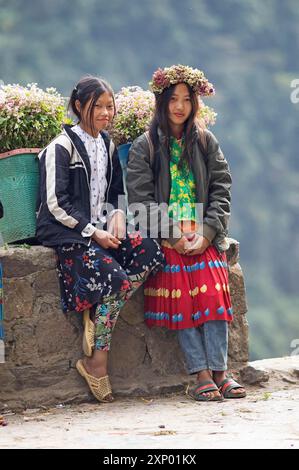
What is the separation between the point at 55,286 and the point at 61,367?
391 millimetres

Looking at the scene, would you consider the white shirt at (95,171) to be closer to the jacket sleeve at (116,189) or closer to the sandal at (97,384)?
the jacket sleeve at (116,189)

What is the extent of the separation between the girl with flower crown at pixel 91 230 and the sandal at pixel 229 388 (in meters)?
0.54

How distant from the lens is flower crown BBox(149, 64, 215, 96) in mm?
4969

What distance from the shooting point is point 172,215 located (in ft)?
16.5

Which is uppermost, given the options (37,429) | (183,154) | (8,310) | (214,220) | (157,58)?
(157,58)

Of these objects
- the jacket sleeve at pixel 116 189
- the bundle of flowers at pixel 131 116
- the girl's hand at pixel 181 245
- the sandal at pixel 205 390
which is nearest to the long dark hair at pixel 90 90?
the jacket sleeve at pixel 116 189

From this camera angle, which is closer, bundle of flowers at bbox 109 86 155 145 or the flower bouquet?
the flower bouquet

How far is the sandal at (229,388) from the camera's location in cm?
485

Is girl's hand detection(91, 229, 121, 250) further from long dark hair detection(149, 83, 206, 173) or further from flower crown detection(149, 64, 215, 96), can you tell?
flower crown detection(149, 64, 215, 96)

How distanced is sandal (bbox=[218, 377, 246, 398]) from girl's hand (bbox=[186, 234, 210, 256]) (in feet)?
2.09

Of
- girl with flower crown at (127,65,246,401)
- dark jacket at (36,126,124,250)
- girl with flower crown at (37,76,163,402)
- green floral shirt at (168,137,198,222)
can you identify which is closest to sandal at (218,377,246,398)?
girl with flower crown at (127,65,246,401)

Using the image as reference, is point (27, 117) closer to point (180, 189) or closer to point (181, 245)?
point (180, 189)

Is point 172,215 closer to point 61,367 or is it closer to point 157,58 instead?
point 61,367

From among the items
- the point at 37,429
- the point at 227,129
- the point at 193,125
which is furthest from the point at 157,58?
the point at 37,429
